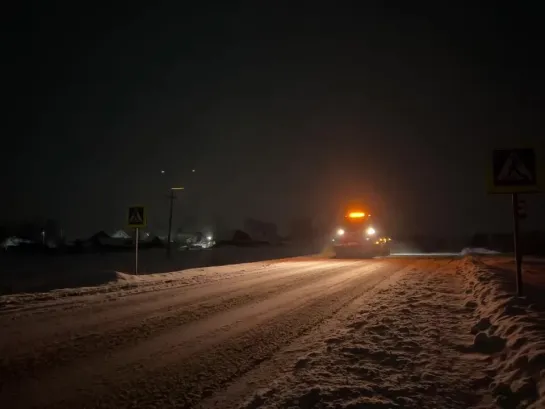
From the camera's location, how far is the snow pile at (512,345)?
4.70 meters

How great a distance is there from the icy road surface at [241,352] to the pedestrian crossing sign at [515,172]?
2.81 metres

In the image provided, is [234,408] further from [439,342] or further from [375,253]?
[375,253]

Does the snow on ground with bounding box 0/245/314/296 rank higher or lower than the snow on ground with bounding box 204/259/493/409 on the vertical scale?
lower

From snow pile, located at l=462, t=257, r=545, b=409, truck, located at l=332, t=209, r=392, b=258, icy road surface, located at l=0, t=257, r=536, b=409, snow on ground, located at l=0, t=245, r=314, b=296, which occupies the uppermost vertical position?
truck, located at l=332, t=209, r=392, b=258

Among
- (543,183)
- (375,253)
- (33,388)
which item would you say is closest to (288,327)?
(33,388)

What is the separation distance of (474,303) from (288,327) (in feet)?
16.1

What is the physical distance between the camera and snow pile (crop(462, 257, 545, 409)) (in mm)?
4703

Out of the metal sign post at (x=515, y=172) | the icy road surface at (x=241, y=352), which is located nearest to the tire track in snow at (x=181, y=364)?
the icy road surface at (x=241, y=352)

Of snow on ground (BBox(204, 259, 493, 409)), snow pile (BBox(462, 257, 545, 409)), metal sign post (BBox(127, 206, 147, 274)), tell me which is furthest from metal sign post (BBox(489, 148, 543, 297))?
metal sign post (BBox(127, 206, 147, 274))

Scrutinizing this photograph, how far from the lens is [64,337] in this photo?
7363 millimetres

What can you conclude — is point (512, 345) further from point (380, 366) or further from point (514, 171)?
point (514, 171)

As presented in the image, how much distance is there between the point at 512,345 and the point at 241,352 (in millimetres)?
3819

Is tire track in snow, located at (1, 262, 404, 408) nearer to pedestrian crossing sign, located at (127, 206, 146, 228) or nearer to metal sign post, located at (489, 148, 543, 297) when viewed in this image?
metal sign post, located at (489, 148, 543, 297)

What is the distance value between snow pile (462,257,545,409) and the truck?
953 inches
